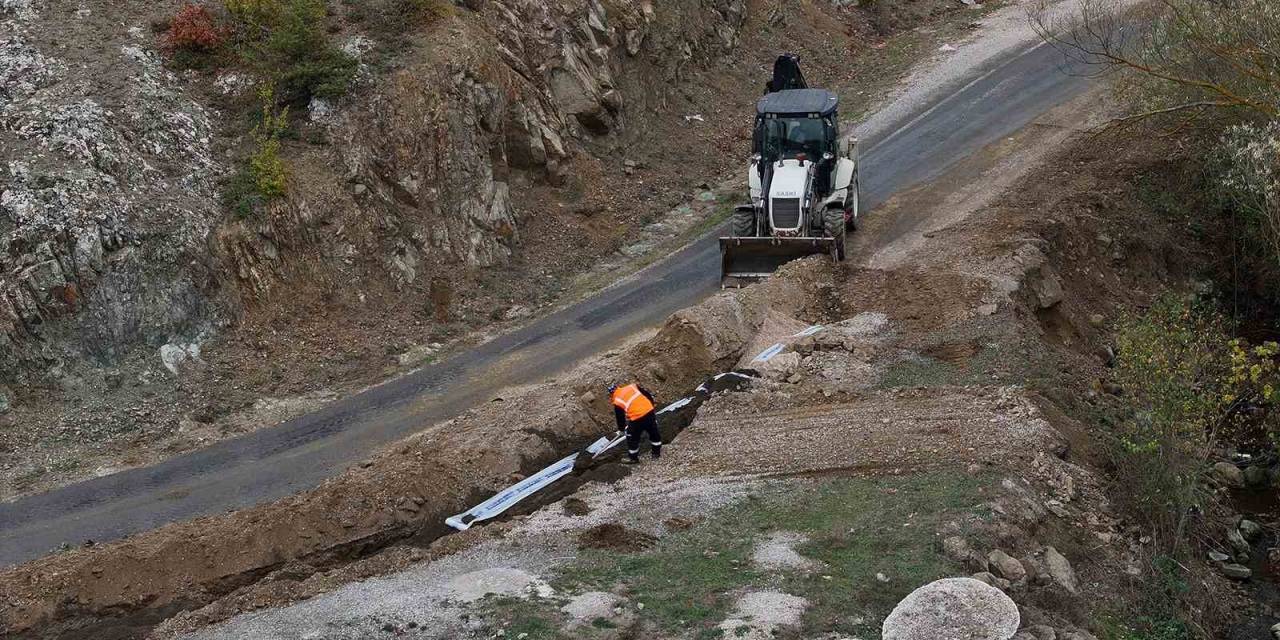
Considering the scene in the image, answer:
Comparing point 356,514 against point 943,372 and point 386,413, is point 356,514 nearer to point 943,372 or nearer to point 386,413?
point 386,413

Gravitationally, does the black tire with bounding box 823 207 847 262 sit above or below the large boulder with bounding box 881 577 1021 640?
above

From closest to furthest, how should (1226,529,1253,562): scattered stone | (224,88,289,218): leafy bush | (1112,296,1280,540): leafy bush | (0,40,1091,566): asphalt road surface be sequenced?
1. (1112,296,1280,540): leafy bush
2. (0,40,1091,566): asphalt road surface
3. (1226,529,1253,562): scattered stone
4. (224,88,289,218): leafy bush

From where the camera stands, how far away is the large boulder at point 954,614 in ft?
39.3

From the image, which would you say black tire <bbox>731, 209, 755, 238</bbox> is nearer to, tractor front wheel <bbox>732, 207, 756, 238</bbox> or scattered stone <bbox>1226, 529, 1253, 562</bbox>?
tractor front wheel <bbox>732, 207, 756, 238</bbox>

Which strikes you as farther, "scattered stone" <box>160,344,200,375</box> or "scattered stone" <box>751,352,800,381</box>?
"scattered stone" <box>160,344,200,375</box>

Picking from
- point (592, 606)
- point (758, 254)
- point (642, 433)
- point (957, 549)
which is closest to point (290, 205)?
point (758, 254)

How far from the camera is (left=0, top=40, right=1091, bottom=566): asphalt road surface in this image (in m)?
16.4

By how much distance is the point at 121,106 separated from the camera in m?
21.9

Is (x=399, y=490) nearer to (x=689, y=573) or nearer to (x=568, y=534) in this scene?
(x=568, y=534)

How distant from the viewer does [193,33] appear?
24031mm

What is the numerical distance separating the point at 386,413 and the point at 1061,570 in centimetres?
1082

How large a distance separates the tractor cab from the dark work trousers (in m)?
7.66

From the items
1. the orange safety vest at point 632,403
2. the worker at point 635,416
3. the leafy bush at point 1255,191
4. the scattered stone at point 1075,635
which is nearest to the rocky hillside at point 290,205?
the worker at point 635,416

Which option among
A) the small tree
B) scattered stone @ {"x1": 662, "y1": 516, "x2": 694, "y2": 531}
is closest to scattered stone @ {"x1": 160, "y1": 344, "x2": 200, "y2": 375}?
scattered stone @ {"x1": 662, "y1": 516, "x2": 694, "y2": 531}
